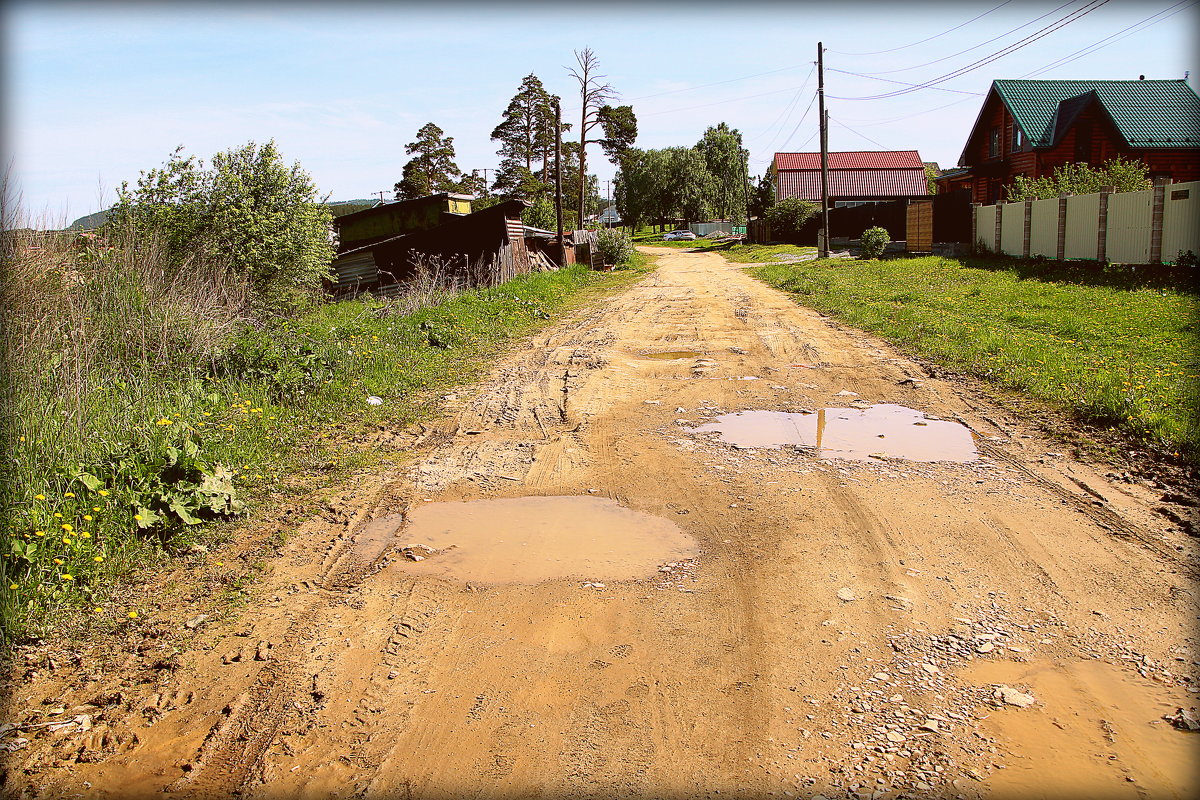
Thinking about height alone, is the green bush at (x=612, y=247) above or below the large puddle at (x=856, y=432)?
above

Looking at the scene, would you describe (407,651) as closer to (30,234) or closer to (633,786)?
(633,786)

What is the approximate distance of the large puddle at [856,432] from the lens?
6.41 m

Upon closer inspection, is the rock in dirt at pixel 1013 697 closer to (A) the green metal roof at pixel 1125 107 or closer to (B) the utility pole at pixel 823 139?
(B) the utility pole at pixel 823 139

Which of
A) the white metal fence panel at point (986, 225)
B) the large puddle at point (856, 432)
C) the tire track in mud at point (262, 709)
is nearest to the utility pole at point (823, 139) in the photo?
the white metal fence panel at point (986, 225)

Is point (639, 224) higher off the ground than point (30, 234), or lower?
higher

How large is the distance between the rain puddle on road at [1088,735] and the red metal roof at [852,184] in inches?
2156

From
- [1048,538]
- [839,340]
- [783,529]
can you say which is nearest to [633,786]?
[783,529]

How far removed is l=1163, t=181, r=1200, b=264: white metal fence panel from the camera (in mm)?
14617

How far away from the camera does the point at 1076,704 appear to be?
3100 millimetres

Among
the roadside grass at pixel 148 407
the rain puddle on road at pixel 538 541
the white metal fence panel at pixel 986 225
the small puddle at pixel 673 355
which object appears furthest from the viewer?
the white metal fence panel at pixel 986 225

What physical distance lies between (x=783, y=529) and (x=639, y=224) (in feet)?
264

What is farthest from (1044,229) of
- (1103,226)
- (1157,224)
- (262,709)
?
(262,709)

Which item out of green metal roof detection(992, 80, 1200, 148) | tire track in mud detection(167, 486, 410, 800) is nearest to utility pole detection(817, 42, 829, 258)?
green metal roof detection(992, 80, 1200, 148)

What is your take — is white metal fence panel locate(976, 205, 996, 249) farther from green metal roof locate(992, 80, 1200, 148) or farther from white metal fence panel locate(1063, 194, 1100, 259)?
green metal roof locate(992, 80, 1200, 148)
